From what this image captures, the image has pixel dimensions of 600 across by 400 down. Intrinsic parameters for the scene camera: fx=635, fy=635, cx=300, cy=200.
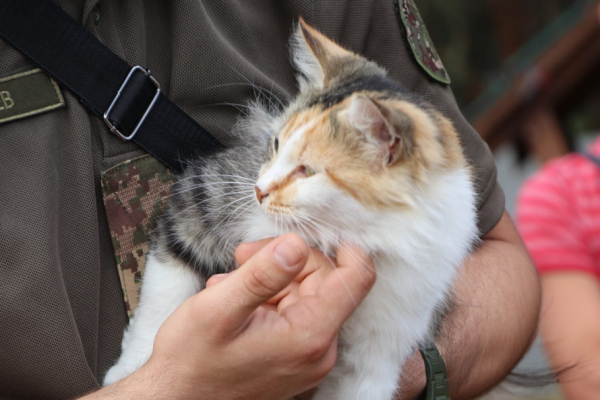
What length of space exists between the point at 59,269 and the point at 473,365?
42.6 inches

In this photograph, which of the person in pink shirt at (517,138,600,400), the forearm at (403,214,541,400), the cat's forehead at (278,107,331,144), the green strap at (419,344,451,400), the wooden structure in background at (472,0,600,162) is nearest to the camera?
the cat's forehead at (278,107,331,144)

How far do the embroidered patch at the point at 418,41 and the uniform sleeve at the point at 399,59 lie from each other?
1cm

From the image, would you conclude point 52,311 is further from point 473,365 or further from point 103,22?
point 473,365

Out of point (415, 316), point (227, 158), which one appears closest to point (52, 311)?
point (227, 158)

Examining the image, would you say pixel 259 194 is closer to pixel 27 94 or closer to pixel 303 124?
pixel 303 124

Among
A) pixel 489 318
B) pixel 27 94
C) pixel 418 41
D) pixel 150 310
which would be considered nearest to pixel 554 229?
pixel 489 318

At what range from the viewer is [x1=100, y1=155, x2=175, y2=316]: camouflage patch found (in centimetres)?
144

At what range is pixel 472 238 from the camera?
1.47m

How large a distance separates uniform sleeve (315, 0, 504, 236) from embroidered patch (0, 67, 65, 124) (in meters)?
0.71

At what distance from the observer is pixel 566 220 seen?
2549 mm

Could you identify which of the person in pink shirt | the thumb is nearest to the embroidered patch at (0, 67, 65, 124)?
the thumb

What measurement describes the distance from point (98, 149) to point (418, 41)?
0.90m

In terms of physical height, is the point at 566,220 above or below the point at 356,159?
below

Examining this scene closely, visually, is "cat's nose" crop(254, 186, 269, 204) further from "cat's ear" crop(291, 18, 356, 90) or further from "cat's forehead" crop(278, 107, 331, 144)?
"cat's ear" crop(291, 18, 356, 90)
